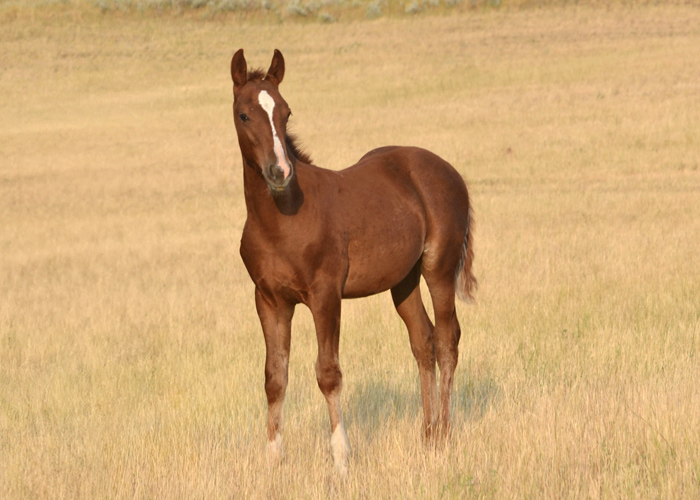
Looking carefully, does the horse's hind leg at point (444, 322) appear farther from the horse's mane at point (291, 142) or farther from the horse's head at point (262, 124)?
the horse's head at point (262, 124)

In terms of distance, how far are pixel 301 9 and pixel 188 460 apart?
173 ft

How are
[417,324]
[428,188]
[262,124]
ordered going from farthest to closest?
[417,324] < [428,188] < [262,124]

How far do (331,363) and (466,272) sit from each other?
1.69 metres

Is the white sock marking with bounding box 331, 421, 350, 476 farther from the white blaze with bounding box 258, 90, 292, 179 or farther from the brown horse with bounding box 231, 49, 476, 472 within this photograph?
the white blaze with bounding box 258, 90, 292, 179

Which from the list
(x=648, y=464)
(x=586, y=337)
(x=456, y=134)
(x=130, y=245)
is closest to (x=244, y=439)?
(x=648, y=464)

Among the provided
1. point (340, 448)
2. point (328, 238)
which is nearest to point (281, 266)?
point (328, 238)

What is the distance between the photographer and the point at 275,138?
4.45 meters

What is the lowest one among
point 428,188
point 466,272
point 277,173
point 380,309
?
point 380,309

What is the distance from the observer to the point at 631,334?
7832 millimetres

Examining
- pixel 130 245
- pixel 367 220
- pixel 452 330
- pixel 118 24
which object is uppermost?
pixel 118 24

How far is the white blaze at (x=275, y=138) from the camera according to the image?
4352mm

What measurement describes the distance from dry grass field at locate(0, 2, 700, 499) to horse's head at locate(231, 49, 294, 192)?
160cm

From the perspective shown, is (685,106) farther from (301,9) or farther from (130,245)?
(301,9)

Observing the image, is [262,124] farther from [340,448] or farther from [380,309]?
[380,309]
